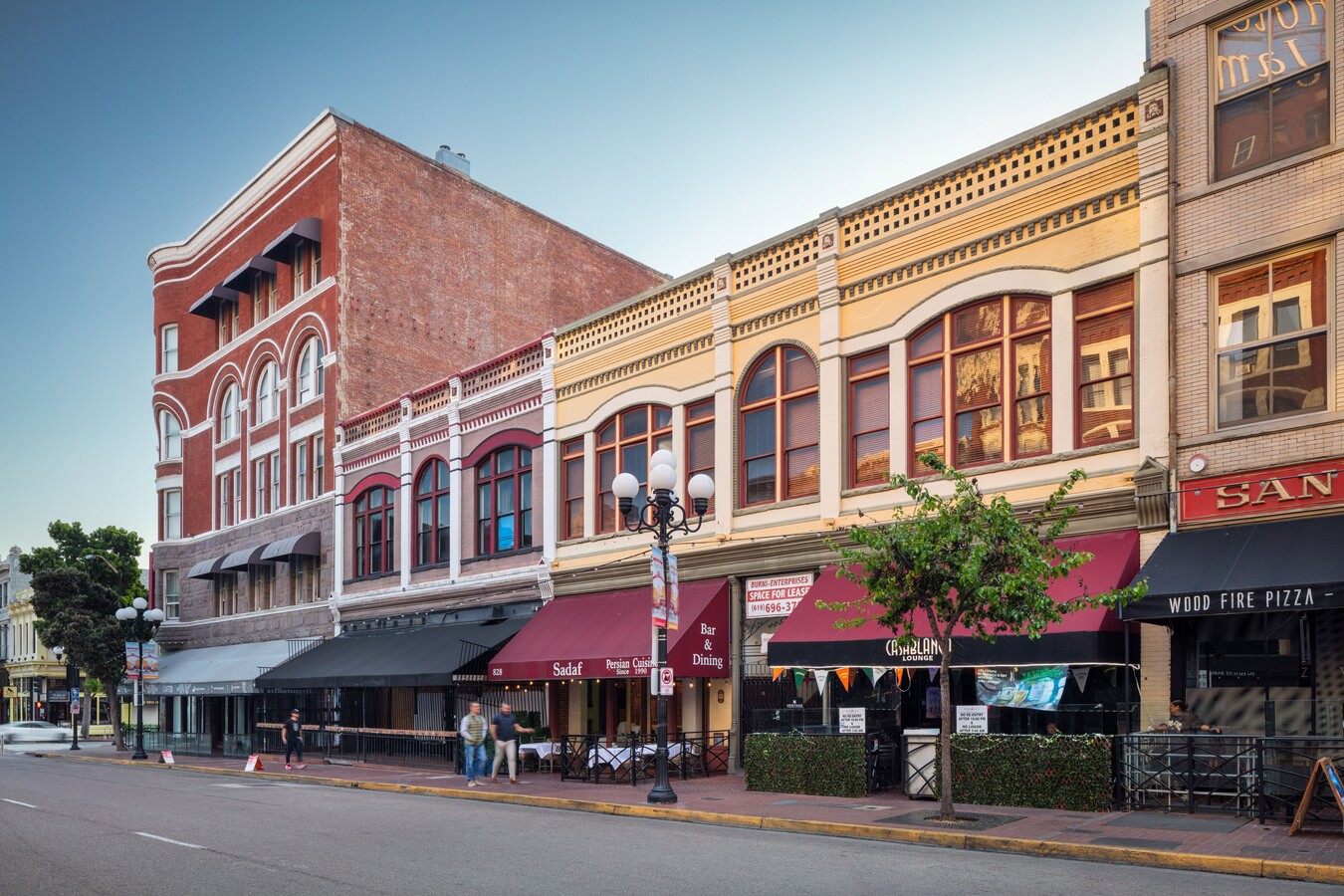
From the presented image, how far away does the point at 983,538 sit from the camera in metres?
14.9

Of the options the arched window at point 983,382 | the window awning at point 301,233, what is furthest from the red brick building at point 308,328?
the arched window at point 983,382

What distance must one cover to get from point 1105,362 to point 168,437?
4096 centimetres

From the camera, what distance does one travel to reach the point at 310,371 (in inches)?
1547

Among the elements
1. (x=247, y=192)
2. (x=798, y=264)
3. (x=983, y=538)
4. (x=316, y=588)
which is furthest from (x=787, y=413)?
(x=247, y=192)

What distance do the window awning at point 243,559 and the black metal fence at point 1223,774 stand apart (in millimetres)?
30165

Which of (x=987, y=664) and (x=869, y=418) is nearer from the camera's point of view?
(x=987, y=664)

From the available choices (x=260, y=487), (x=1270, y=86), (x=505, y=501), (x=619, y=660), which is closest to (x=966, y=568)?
(x=1270, y=86)

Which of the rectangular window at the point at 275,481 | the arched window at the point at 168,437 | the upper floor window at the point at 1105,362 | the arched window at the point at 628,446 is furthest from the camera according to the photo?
the arched window at the point at 168,437

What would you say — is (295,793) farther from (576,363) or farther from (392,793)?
(576,363)

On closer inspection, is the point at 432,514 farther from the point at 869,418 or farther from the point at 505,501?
the point at 869,418

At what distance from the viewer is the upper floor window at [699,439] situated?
2473 centimetres

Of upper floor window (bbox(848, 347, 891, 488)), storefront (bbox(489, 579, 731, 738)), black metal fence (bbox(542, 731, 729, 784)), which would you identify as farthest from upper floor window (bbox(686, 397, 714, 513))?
black metal fence (bbox(542, 731, 729, 784))

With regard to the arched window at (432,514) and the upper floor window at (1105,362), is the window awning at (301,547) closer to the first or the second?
the arched window at (432,514)

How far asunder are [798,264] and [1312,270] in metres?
9.38
